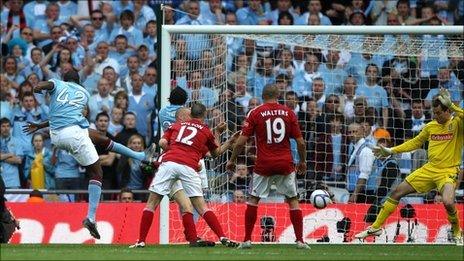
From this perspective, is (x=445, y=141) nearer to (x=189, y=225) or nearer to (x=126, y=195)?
(x=189, y=225)

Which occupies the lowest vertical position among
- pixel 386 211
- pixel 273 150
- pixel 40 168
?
pixel 40 168

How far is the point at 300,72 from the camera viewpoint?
22.7 meters

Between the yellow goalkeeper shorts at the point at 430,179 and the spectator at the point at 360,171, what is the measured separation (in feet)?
6.85

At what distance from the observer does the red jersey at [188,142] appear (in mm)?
17047

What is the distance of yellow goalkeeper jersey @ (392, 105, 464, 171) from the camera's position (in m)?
18.5

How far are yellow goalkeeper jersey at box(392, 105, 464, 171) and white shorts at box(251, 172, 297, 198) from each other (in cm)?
231

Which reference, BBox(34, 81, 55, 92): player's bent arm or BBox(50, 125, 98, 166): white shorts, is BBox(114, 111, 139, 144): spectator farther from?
BBox(34, 81, 55, 92): player's bent arm

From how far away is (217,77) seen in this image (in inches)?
804

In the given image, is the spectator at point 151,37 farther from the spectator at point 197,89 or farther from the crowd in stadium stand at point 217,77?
the spectator at point 197,89

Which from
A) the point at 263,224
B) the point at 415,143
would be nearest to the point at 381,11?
the point at 263,224

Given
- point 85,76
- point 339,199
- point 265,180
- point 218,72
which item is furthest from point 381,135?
point 85,76

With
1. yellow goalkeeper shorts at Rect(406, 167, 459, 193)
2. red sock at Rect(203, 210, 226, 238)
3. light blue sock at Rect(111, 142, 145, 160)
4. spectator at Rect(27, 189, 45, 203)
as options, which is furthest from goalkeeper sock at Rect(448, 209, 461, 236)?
spectator at Rect(27, 189, 45, 203)

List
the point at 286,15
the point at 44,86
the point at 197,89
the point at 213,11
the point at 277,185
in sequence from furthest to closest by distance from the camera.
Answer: the point at 213,11 < the point at 286,15 < the point at 197,89 < the point at 44,86 < the point at 277,185

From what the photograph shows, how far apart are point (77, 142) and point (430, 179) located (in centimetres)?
500
